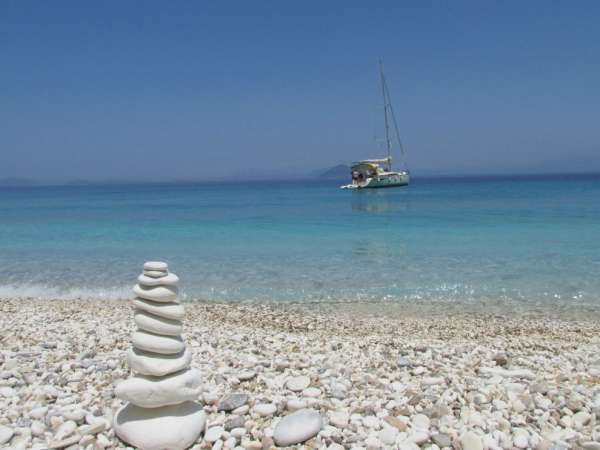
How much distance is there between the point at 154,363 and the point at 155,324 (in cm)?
31

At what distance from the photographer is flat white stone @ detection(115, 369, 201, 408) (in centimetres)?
372

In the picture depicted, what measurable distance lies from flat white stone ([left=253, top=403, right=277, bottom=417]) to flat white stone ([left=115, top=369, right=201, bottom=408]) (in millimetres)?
768

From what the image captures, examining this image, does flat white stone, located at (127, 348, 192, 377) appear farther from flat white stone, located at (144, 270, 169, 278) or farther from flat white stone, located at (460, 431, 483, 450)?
flat white stone, located at (460, 431, 483, 450)

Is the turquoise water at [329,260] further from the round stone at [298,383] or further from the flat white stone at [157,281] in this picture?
the flat white stone at [157,281]

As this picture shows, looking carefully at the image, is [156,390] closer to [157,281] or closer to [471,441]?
[157,281]

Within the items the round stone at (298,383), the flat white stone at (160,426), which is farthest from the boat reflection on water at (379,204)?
the flat white stone at (160,426)

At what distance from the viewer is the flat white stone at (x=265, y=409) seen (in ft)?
14.2

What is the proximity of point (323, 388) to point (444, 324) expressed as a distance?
4764 mm

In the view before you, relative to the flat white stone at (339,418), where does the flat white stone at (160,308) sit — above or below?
above

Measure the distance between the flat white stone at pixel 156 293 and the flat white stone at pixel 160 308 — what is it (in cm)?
5

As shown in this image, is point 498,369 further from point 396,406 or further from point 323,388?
point 323,388

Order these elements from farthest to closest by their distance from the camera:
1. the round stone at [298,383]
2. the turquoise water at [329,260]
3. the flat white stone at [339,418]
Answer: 1. the turquoise water at [329,260]
2. the round stone at [298,383]
3. the flat white stone at [339,418]

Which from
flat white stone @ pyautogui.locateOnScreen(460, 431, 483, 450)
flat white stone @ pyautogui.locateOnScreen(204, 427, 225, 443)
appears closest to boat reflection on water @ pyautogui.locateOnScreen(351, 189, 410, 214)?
flat white stone @ pyautogui.locateOnScreen(460, 431, 483, 450)

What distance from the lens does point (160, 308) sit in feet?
12.4
